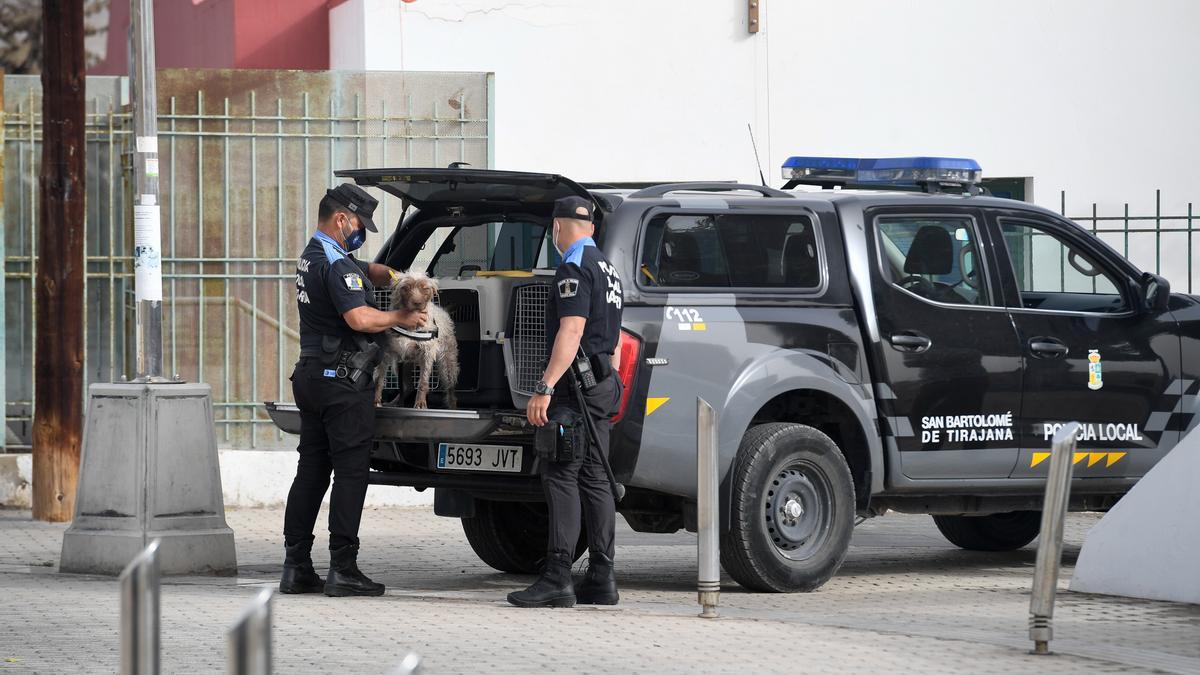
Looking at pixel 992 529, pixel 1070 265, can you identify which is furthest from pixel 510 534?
pixel 1070 265

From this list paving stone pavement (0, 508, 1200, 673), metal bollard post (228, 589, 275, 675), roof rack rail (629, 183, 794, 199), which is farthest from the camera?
roof rack rail (629, 183, 794, 199)

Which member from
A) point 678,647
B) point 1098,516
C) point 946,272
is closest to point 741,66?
point 1098,516

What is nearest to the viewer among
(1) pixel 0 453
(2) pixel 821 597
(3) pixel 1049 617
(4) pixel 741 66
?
(3) pixel 1049 617

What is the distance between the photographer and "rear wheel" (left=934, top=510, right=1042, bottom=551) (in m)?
11.0

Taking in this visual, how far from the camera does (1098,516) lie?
42.0 feet

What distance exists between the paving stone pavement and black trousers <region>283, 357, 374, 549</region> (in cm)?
37

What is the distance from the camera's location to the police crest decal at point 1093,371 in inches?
373

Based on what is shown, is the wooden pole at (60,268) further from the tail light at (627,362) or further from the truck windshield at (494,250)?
the tail light at (627,362)

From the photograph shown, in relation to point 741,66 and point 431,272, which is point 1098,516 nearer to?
point 741,66

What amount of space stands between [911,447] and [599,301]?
2.00 m

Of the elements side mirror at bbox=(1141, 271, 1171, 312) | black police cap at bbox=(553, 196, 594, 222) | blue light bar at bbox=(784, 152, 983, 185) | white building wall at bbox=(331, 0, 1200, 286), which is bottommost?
side mirror at bbox=(1141, 271, 1171, 312)

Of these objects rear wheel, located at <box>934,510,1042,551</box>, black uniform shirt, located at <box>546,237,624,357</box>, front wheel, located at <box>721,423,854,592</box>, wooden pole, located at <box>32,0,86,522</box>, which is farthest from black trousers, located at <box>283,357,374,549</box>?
rear wheel, located at <box>934,510,1042,551</box>

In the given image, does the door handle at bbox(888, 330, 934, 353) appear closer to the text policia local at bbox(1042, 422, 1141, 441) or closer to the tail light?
the text policia local at bbox(1042, 422, 1141, 441)

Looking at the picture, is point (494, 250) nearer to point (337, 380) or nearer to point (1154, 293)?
point (337, 380)
